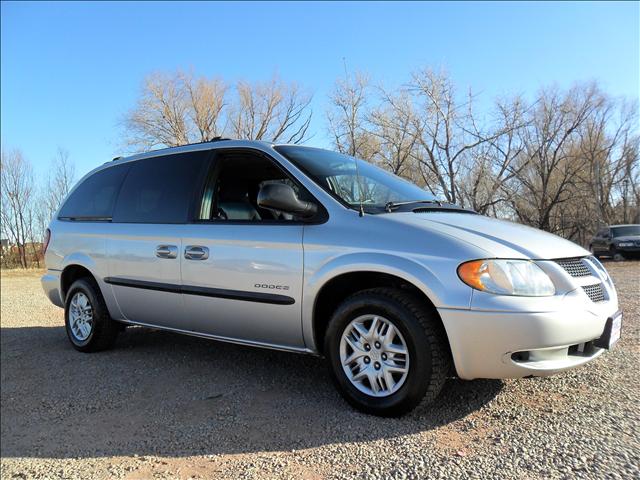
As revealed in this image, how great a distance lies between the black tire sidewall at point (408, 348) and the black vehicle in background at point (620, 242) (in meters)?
19.4

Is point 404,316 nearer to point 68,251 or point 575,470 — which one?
point 575,470

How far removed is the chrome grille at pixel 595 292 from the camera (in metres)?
2.95

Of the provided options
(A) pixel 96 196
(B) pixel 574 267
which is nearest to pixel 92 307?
(A) pixel 96 196

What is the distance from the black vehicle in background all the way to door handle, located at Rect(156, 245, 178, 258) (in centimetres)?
1959

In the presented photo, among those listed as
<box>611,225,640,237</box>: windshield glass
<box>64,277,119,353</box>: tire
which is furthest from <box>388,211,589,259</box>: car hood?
<box>611,225,640,237</box>: windshield glass

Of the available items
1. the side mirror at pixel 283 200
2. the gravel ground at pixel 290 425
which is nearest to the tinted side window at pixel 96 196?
the gravel ground at pixel 290 425

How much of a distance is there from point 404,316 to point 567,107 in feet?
105

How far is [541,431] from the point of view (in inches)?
110

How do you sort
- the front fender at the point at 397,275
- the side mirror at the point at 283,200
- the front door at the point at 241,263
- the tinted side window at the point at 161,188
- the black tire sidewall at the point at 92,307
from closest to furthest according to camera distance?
the front fender at the point at 397,275 < the side mirror at the point at 283,200 < the front door at the point at 241,263 < the tinted side window at the point at 161,188 < the black tire sidewall at the point at 92,307

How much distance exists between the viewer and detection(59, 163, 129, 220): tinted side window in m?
5.00

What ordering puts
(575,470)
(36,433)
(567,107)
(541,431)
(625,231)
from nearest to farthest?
(575,470), (541,431), (36,433), (625,231), (567,107)

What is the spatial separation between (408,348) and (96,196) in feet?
12.6

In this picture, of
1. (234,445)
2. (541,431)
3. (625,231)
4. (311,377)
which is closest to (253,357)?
(311,377)

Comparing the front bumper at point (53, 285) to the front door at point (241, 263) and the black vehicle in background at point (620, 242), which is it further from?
the black vehicle in background at point (620, 242)
